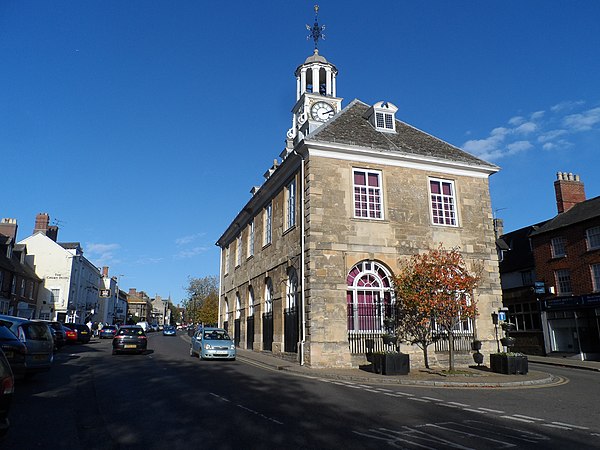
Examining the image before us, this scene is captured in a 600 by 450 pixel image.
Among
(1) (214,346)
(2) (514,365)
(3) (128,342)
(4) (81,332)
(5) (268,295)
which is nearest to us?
(2) (514,365)

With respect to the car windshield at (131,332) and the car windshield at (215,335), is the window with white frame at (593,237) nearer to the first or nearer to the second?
the car windshield at (215,335)

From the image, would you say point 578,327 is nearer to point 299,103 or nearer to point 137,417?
point 299,103

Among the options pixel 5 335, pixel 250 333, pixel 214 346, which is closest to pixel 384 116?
pixel 214 346

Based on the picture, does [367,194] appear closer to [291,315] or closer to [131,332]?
[291,315]

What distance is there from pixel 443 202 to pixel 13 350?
60.1ft

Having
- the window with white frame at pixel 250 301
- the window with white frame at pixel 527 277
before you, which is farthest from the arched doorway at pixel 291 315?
the window with white frame at pixel 527 277

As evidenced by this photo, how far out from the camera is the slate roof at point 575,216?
26784mm

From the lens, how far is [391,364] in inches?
619

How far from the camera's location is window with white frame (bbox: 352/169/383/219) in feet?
65.9

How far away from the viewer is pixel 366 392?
1187 centimetres

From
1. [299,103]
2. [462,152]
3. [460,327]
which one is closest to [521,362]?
[460,327]

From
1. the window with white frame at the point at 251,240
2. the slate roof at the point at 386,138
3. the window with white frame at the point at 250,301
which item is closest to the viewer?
the slate roof at the point at 386,138

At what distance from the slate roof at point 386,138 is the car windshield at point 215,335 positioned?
10.6 meters

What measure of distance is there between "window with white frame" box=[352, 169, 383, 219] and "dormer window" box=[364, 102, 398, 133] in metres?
3.56
